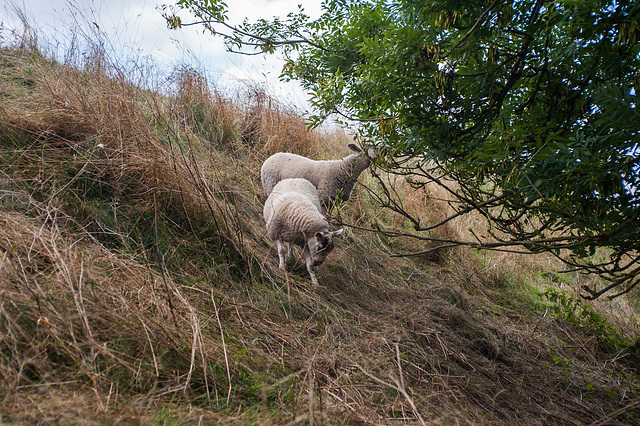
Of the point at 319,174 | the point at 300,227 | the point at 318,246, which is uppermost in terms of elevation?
the point at 319,174

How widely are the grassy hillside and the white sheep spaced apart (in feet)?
0.93

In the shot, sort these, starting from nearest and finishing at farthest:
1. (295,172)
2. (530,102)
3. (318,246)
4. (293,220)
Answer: (530,102) < (318,246) < (293,220) < (295,172)

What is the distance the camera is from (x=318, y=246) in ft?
12.7

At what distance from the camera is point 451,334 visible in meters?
3.75

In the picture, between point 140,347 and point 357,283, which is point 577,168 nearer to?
point 140,347

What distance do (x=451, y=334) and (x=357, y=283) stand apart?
1.16m

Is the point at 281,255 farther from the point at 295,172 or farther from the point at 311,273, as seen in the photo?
the point at 295,172

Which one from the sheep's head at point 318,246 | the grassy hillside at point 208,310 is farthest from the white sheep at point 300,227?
the grassy hillside at point 208,310

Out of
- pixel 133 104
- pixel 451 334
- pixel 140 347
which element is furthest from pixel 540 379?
pixel 133 104

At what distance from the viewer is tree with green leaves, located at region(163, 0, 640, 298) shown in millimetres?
1766

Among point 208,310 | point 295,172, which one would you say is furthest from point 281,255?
point 295,172

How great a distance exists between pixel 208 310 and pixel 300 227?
1.49m

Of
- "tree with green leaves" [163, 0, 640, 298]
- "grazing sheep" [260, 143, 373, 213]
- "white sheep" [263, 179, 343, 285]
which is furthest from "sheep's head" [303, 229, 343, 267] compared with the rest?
"grazing sheep" [260, 143, 373, 213]

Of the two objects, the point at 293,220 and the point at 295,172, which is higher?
the point at 295,172
